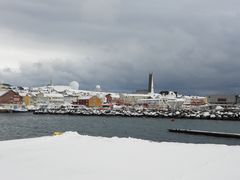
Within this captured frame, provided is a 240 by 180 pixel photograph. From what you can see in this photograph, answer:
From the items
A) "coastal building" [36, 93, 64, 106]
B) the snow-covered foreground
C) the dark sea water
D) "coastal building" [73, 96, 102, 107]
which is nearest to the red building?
"coastal building" [36, 93, 64, 106]

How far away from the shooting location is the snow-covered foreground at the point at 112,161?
289 inches

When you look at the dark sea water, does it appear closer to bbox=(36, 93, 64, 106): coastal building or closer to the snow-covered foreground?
the snow-covered foreground

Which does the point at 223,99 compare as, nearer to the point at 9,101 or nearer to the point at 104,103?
the point at 104,103

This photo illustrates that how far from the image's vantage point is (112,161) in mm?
8898

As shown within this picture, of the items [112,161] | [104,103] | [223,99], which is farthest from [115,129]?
[223,99]

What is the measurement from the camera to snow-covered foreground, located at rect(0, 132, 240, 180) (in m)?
7.33

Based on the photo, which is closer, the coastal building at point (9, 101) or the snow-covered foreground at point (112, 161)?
the snow-covered foreground at point (112, 161)

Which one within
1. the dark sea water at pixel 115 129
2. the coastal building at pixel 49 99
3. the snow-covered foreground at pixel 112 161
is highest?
the coastal building at pixel 49 99

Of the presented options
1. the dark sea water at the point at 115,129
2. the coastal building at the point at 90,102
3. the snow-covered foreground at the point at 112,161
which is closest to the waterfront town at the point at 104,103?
the coastal building at the point at 90,102

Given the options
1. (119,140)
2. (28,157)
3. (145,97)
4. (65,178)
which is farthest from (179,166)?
(145,97)

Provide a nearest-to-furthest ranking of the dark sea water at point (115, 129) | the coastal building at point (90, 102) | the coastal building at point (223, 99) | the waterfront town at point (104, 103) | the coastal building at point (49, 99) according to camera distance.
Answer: the dark sea water at point (115, 129) < the waterfront town at point (104, 103) < the coastal building at point (90, 102) < the coastal building at point (49, 99) < the coastal building at point (223, 99)

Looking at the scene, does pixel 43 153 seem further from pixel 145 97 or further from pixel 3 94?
pixel 145 97

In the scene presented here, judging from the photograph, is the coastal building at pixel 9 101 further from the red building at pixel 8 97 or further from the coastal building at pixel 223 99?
the coastal building at pixel 223 99

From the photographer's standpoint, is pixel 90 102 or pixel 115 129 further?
pixel 90 102
